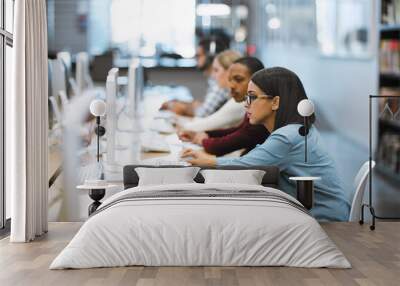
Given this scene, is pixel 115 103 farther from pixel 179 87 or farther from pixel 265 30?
pixel 265 30

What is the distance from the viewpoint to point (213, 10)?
8.33 m

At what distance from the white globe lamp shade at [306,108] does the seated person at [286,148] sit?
219mm

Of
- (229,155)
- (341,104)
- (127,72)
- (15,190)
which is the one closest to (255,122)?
(229,155)

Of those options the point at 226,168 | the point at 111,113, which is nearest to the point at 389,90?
the point at 226,168

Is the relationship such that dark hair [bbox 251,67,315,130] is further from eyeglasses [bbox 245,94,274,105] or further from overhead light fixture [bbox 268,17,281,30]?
overhead light fixture [bbox 268,17,281,30]

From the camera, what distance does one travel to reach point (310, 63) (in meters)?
8.34

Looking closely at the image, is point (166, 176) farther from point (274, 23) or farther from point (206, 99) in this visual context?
point (274, 23)

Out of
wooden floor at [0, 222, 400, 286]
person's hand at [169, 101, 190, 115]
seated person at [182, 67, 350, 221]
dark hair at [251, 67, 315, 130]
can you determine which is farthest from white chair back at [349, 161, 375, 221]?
person's hand at [169, 101, 190, 115]

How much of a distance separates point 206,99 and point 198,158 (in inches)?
25.3

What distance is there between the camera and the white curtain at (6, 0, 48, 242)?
6.67 m

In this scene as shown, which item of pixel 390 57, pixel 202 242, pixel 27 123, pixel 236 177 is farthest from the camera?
pixel 390 57

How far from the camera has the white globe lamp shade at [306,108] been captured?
8.00 metres

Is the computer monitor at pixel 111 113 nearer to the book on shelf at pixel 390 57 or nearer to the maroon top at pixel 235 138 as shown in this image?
the maroon top at pixel 235 138

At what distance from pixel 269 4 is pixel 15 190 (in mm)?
3485
